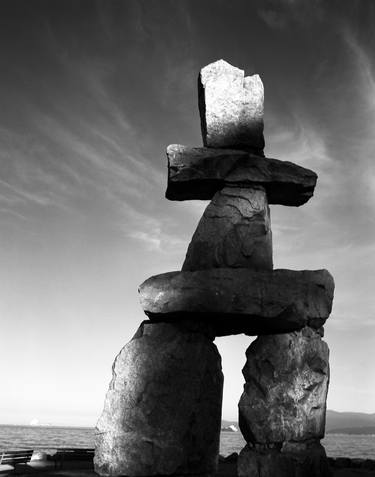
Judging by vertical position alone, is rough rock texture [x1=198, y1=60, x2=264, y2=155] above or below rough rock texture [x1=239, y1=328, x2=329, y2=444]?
above

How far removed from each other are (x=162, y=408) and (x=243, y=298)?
1.15m

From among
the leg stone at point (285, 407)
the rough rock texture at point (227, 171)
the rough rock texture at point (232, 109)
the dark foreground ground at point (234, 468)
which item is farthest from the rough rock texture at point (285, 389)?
the dark foreground ground at point (234, 468)

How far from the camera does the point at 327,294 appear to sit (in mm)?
4324

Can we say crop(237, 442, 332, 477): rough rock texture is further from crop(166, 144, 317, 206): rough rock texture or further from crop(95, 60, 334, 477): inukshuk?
crop(166, 144, 317, 206): rough rock texture

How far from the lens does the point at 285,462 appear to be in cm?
378

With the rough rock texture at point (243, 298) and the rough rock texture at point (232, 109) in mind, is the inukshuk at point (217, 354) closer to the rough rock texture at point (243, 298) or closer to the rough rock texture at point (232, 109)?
the rough rock texture at point (243, 298)

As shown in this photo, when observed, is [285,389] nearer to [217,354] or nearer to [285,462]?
[285,462]

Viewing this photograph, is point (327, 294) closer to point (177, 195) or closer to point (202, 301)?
point (202, 301)

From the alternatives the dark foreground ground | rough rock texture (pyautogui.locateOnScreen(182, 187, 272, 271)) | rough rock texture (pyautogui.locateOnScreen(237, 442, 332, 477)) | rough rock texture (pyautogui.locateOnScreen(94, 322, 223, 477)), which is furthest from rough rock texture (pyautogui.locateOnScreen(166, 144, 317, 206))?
the dark foreground ground

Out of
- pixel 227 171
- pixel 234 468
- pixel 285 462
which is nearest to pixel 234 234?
pixel 227 171

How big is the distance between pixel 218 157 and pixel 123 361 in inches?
84.7

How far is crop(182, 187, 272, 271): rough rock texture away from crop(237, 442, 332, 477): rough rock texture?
1.57 m

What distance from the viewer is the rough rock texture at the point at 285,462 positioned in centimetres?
377

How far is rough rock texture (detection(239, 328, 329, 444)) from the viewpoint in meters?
3.89
